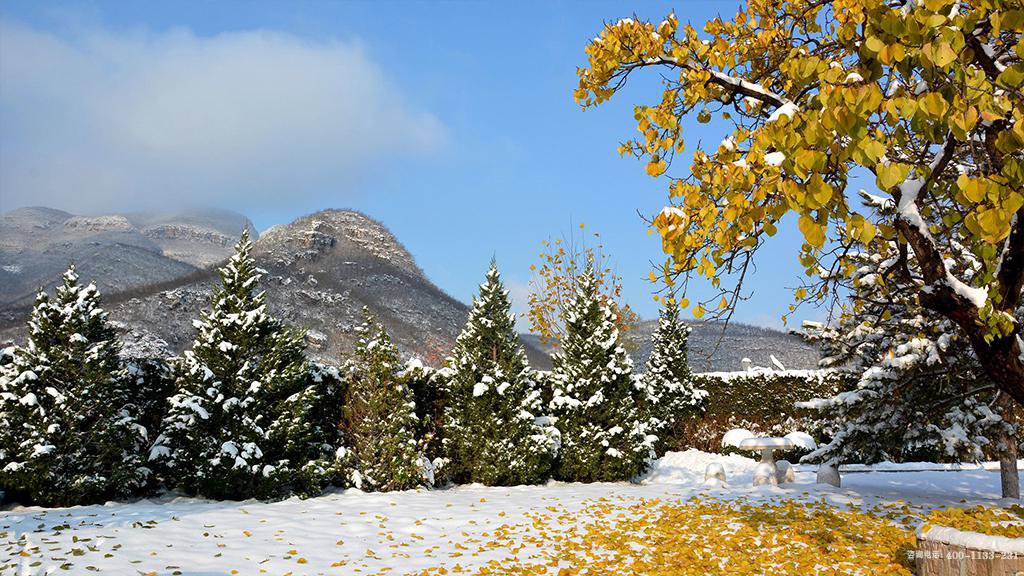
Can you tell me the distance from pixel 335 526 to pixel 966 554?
21.9 feet

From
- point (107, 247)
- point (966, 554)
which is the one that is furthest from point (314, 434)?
point (107, 247)

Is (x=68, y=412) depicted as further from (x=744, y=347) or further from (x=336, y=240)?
(x=744, y=347)

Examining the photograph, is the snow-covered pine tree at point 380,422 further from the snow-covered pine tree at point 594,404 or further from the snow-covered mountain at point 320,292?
the snow-covered mountain at point 320,292

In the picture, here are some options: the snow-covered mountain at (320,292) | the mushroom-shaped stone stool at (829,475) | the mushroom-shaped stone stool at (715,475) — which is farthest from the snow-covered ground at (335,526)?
the snow-covered mountain at (320,292)

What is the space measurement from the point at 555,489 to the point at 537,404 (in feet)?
5.41

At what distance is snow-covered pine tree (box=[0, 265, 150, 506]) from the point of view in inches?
354

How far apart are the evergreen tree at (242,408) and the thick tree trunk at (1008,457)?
10781 mm

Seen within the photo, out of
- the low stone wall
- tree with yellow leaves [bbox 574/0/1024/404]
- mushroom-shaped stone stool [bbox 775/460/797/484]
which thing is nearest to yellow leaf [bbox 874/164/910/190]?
tree with yellow leaves [bbox 574/0/1024/404]

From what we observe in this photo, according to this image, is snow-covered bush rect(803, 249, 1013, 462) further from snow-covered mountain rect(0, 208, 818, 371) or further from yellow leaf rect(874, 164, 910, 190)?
snow-covered mountain rect(0, 208, 818, 371)

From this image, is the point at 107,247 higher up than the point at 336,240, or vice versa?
the point at 336,240

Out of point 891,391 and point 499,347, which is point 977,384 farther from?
point 499,347

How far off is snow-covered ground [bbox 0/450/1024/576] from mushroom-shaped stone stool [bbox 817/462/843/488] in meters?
0.22

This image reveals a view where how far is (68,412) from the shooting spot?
9.16 m

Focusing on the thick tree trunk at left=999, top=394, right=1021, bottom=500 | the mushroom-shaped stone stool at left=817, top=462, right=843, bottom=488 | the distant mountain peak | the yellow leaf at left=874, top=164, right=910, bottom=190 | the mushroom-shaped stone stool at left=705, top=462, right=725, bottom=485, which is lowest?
the mushroom-shaped stone stool at left=705, top=462, right=725, bottom=485
